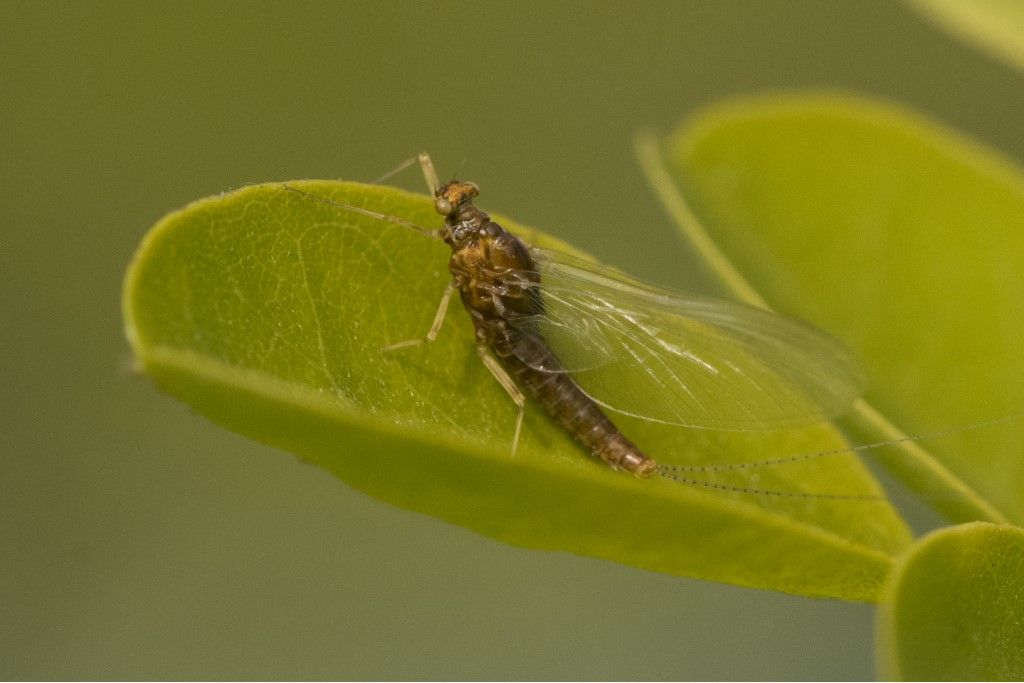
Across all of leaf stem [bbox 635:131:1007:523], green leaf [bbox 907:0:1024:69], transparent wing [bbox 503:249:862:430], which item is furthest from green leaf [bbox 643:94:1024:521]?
green leaf [bbox 907:0:1024:69]

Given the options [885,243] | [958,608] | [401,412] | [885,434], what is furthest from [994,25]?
[401,412]

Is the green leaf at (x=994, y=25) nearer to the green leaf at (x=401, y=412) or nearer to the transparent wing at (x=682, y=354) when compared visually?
the transparent wing at (x=682, y=354)

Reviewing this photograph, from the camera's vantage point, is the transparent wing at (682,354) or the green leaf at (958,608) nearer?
the green leaf at (958,608)

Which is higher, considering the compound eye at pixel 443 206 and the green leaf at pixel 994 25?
the green leaf at pixel 994 25

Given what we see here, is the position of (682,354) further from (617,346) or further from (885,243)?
(885,243)

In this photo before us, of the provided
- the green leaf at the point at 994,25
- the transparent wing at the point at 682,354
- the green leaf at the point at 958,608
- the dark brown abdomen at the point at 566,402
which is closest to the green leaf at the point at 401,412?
the dark brown abdomen at the point at 566,402

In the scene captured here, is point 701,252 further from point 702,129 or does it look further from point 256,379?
point 256,379
